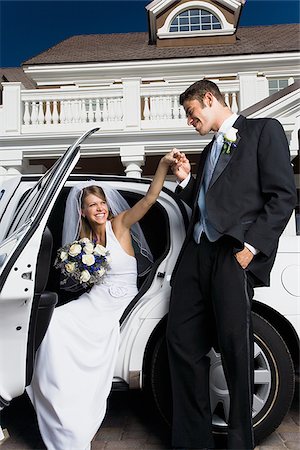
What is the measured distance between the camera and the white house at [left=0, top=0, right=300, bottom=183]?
11.7m

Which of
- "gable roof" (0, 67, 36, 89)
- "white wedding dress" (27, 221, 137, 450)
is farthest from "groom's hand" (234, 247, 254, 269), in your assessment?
"gable roof" (0, 67, 36, 89)

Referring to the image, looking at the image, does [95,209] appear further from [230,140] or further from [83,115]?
[83,115]

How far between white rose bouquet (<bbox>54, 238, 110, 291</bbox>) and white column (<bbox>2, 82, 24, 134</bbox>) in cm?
1000

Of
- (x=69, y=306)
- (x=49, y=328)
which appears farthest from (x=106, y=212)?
(x=49, y=328)

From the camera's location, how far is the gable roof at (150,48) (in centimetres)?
1689

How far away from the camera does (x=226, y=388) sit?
2484 mm

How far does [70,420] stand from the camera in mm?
2363

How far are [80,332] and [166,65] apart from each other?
15.4m

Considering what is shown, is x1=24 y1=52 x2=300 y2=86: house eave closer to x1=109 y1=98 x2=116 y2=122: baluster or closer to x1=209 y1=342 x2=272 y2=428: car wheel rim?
x1=109 y1=98 x2=116 y2=122: baluster

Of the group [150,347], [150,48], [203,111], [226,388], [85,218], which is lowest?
[226,388]

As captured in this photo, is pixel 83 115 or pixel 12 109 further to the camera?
pixel 83 115

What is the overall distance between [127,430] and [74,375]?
2.24 ft

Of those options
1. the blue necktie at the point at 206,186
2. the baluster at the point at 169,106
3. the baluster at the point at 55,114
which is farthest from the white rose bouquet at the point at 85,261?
the baluster at the point at 55,114

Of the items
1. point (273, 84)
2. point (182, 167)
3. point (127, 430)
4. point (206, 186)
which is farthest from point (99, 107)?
point (127, 430)
